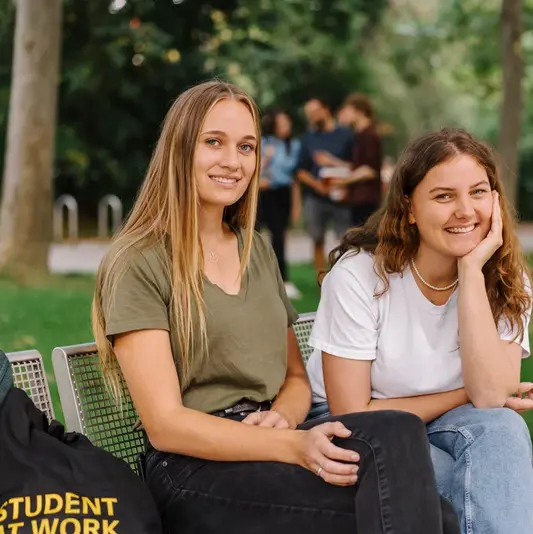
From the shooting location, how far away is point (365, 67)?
1014 inches

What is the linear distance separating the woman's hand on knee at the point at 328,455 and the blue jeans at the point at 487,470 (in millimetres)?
415

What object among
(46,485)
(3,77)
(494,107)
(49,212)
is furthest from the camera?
(494,107)

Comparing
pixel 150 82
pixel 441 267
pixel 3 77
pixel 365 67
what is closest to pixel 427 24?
pixel 365 67

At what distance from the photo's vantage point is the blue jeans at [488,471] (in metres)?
2.45

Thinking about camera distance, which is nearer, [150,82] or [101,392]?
[101,392]

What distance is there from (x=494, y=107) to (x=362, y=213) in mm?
19110

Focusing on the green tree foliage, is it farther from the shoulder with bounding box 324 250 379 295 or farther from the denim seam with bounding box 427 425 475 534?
the denim seam with bounding box 427 425 475 534

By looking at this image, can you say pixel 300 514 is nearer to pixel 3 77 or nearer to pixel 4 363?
pixel 4 363

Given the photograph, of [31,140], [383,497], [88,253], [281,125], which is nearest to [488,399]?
[383,497]

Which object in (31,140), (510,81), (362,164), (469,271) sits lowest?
(469,271)

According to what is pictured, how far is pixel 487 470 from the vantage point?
251 cm

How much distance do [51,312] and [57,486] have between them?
6999 millimetres

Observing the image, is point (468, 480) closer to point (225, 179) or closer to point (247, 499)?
point (247, 499)

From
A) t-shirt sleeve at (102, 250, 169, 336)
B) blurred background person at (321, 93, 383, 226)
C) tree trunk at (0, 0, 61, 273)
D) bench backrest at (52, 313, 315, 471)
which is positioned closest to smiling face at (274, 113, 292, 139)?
blurred background person at (321, 93, 383, 226)
